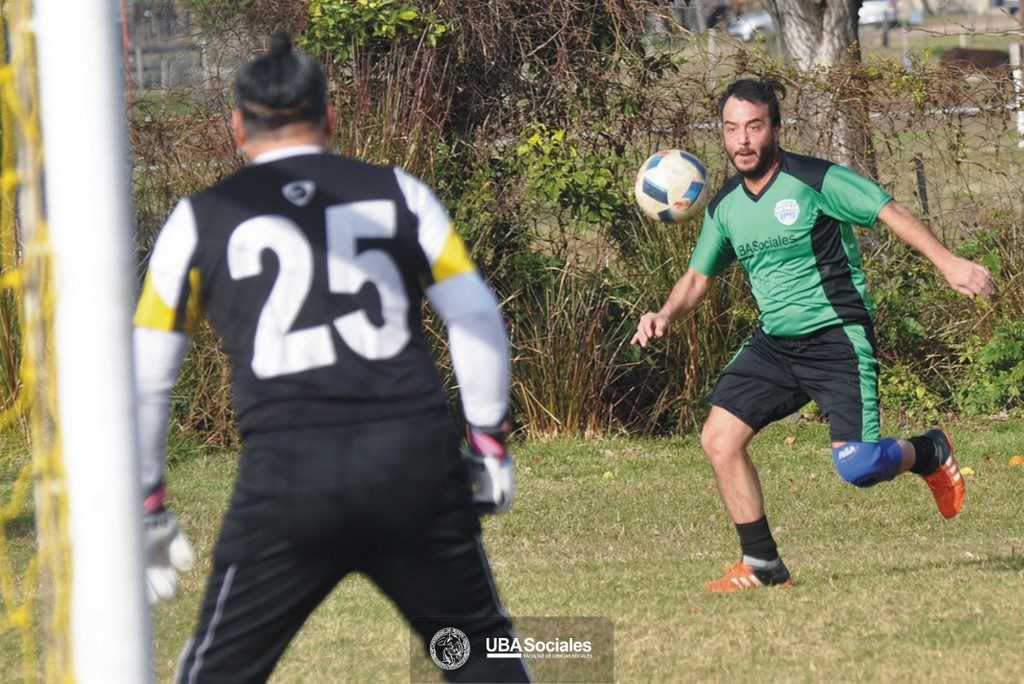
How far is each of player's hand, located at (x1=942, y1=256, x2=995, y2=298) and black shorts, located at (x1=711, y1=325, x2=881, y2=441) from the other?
1.76 feet

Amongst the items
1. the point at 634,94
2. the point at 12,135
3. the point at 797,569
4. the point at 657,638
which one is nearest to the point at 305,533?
the point at 12,135

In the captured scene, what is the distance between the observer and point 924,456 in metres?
6.25

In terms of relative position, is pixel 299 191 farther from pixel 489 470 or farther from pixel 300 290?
pixel 489 470

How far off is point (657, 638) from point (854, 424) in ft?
4.29

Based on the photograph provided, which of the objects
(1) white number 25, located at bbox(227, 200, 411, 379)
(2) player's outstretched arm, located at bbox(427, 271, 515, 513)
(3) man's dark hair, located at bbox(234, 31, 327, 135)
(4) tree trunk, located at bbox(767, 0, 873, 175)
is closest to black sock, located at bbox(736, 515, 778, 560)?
(2) player's outstretched arm, located at bbox(427, 271, 515, 513)

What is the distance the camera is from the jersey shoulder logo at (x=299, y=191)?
3188 millimetres

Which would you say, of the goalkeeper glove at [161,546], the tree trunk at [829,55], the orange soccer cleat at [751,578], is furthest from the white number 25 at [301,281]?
the tree trunk at [829,55]

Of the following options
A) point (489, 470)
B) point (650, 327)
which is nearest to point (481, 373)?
point (489, 470)

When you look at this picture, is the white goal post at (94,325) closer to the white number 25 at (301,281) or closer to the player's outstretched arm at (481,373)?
the white number 25 at (301,281)

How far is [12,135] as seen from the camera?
3654 mm

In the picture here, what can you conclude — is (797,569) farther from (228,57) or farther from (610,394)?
(228,57)

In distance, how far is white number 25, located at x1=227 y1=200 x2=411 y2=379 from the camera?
315 cm

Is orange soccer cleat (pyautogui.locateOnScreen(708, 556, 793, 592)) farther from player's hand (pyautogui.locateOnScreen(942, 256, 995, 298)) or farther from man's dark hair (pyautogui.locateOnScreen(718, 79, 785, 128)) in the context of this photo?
man's dark hair (pyautogui.locateOnScreen(718, 79, 785, 128))

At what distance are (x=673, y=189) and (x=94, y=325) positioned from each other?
511 centimetres
